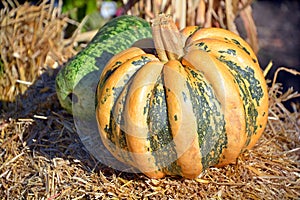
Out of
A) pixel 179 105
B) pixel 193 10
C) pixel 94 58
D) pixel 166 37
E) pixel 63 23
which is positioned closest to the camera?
pixel 179 105

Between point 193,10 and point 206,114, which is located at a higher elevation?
point 193,10

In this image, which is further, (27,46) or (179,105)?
(27,46)

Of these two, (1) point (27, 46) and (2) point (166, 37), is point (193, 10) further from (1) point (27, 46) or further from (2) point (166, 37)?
(2) point (166, 37)

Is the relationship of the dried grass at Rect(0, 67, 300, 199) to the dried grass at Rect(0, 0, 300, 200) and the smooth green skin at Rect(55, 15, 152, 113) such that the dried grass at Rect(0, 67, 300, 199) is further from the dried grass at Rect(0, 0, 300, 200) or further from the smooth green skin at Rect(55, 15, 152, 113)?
the smooth green skin at Rect(55, 15, 152, 113)

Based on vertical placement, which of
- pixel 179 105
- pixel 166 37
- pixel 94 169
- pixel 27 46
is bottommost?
pixel 94 169

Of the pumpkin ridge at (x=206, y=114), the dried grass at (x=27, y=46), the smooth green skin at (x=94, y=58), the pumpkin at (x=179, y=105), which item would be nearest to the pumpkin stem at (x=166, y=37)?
the pumpkin at (x=179, y=105)

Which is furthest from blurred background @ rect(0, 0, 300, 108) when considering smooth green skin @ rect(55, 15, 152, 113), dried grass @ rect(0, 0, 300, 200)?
smooth green skin @ rect(55, 15, 152, 113)

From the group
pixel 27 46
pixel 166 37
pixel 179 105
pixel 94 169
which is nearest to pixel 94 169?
pixel 94 169
